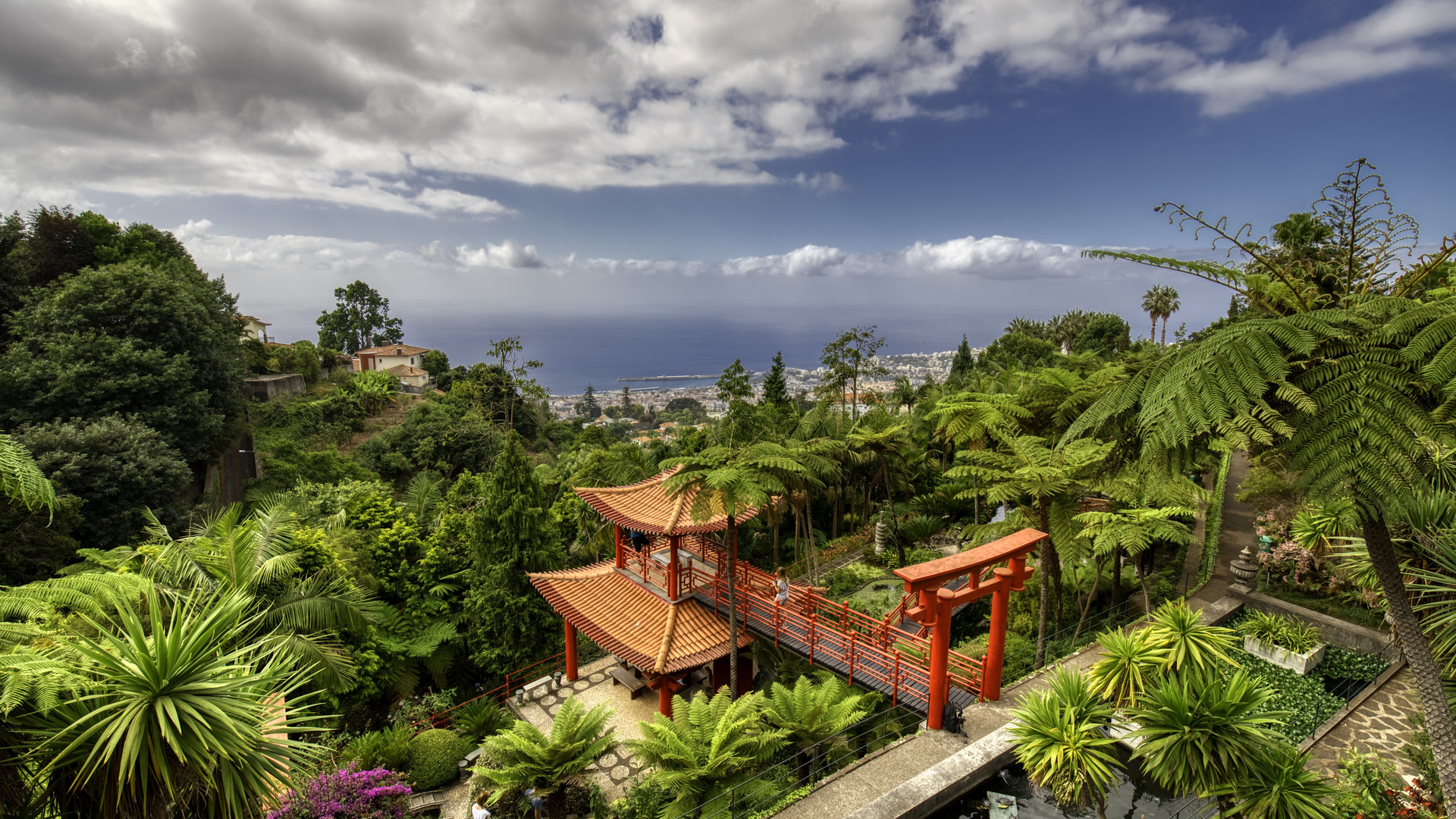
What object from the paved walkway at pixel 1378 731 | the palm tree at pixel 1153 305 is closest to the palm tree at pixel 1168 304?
the palm tree at pixel 1153 305

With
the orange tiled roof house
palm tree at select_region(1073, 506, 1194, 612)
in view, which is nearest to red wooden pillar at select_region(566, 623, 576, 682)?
the orange tiled roof house

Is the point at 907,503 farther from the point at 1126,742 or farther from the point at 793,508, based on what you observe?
the point at 1126,742

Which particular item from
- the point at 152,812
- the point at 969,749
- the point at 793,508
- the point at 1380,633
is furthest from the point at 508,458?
the point at 1380,633

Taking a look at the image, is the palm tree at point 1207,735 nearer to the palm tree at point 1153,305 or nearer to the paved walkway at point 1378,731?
the paved walkway at point 1378,731

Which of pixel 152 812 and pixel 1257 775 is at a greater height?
pixel 152 812

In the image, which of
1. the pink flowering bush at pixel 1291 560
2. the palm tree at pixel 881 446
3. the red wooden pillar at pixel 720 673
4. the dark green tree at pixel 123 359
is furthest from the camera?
the dark green tree at pixel 123 359

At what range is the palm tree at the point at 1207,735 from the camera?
5.65 m

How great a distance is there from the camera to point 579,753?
28.3 feet

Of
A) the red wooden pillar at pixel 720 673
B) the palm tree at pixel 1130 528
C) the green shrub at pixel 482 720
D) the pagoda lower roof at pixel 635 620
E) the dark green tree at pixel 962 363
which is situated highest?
the dark green tree at pixel 962 363

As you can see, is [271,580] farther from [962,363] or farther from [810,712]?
[962,363]

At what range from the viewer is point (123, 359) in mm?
21641

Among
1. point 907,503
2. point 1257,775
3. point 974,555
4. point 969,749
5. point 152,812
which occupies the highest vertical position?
point 974,555

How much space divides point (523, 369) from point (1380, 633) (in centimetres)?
3297

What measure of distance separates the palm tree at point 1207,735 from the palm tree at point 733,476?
14.5 ft
